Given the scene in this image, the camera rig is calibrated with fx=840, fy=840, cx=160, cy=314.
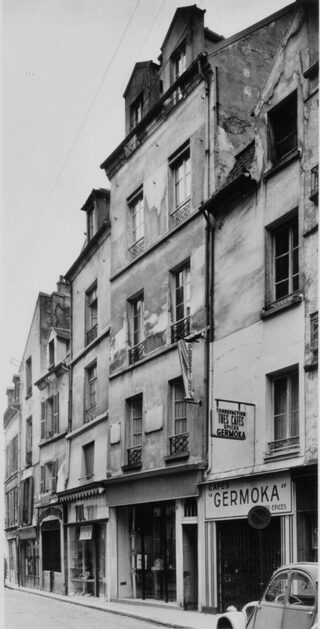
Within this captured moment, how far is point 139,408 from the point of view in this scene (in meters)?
20.4

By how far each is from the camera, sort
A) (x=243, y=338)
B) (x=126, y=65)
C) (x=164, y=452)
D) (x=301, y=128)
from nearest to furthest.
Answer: (x=126, y=65) < (x=301, y=128) < (x=243, y=338) < (x=164, y=452)

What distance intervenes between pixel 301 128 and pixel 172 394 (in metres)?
7.39

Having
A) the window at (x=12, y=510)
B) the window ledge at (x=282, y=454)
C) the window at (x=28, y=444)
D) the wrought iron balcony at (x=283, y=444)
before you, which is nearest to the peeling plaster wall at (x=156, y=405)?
the window at (x=28, y=444)

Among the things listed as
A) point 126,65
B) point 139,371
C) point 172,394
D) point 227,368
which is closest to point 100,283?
point 139,371

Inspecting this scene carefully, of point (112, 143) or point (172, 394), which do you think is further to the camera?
point (172, 394)

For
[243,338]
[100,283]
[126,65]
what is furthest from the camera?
[100,283]

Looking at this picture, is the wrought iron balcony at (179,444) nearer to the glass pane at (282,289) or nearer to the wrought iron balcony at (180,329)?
the wrought iron balcony at (180,329)

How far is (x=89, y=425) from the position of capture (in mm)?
21734

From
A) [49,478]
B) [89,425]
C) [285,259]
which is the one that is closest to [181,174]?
[285,259]

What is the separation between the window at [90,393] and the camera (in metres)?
21.9

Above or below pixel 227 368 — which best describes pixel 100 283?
above

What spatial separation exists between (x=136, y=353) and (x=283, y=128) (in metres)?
7.65

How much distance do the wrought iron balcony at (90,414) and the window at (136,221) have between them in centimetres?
424

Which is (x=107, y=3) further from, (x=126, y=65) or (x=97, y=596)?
(x=97, y=596)
